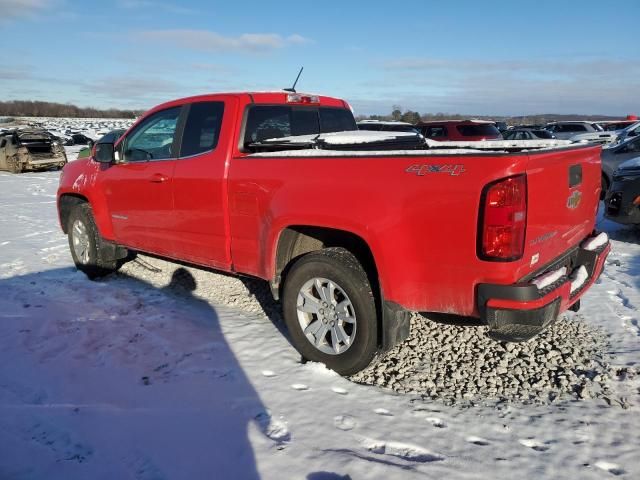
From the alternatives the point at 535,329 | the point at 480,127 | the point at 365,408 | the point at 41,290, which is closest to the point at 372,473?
the point at 365,408

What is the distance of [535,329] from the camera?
8.73 ft

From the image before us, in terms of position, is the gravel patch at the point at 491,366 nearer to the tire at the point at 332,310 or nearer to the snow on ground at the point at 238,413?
the snow on ground at the point at 238,413

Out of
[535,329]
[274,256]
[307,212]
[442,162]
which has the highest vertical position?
[442,162]

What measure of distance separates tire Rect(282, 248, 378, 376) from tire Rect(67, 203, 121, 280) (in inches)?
114

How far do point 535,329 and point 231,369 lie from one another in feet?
6.61

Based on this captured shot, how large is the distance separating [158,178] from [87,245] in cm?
176

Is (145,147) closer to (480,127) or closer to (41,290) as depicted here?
(41,290)

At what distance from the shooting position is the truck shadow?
8.47 feet

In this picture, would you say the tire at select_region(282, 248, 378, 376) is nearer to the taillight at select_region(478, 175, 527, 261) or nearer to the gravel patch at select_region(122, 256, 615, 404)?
the gravel patch at select_region(122, 256, 615, 404)

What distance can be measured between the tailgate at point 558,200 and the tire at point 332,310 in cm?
105

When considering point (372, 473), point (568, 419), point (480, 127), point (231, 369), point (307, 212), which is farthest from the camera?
point (480, 127)

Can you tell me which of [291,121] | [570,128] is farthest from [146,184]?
[570,128]

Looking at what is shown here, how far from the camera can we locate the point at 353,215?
302cm

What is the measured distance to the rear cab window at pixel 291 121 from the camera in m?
4.03
